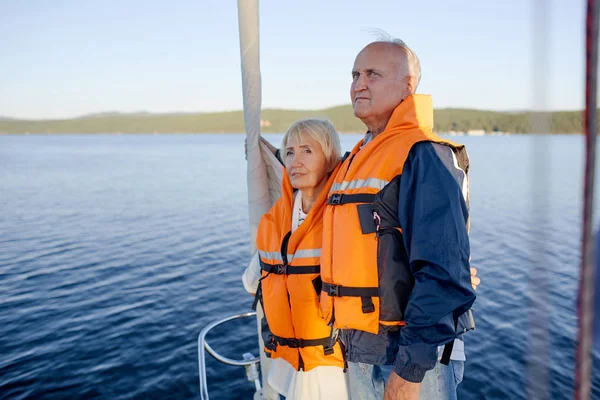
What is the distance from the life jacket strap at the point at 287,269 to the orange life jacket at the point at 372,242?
0.24 meters

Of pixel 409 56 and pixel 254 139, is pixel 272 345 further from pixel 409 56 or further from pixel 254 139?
pixel 409 56

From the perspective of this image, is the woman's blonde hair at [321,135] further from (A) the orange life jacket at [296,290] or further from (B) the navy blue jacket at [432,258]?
(B) the navy blue jacket at [432,258]

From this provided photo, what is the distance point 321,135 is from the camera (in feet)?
7.17

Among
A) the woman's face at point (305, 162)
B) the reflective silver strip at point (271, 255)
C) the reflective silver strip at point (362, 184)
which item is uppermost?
the woman's face at point (305, 162)

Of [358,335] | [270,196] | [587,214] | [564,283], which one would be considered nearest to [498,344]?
[564,283]

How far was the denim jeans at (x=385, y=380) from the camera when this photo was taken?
5.41 ft

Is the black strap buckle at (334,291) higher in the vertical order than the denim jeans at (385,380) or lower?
higher

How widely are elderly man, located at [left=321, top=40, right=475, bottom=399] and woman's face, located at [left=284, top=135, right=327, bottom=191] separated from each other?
0.24 metres

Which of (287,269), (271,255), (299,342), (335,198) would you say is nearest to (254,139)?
(271,255)

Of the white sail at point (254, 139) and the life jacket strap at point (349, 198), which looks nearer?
the life jacket strap at point (349, 198)

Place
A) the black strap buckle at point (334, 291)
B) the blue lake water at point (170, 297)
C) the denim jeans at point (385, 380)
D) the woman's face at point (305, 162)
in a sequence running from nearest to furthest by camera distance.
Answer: the denim jeans at point (385, 380), the black strap buckle at point (334, 291), the woman's face at point (305, 162), the blue lake water at point (170, 297)

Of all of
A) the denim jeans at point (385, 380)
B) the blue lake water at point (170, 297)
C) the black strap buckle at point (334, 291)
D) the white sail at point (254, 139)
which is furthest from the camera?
the blue lake water at point (170, 297)

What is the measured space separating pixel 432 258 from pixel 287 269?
0.90m

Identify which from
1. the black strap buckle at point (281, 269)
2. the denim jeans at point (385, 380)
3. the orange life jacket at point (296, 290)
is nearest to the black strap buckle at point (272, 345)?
the orange life jacket at point (296, 290)
